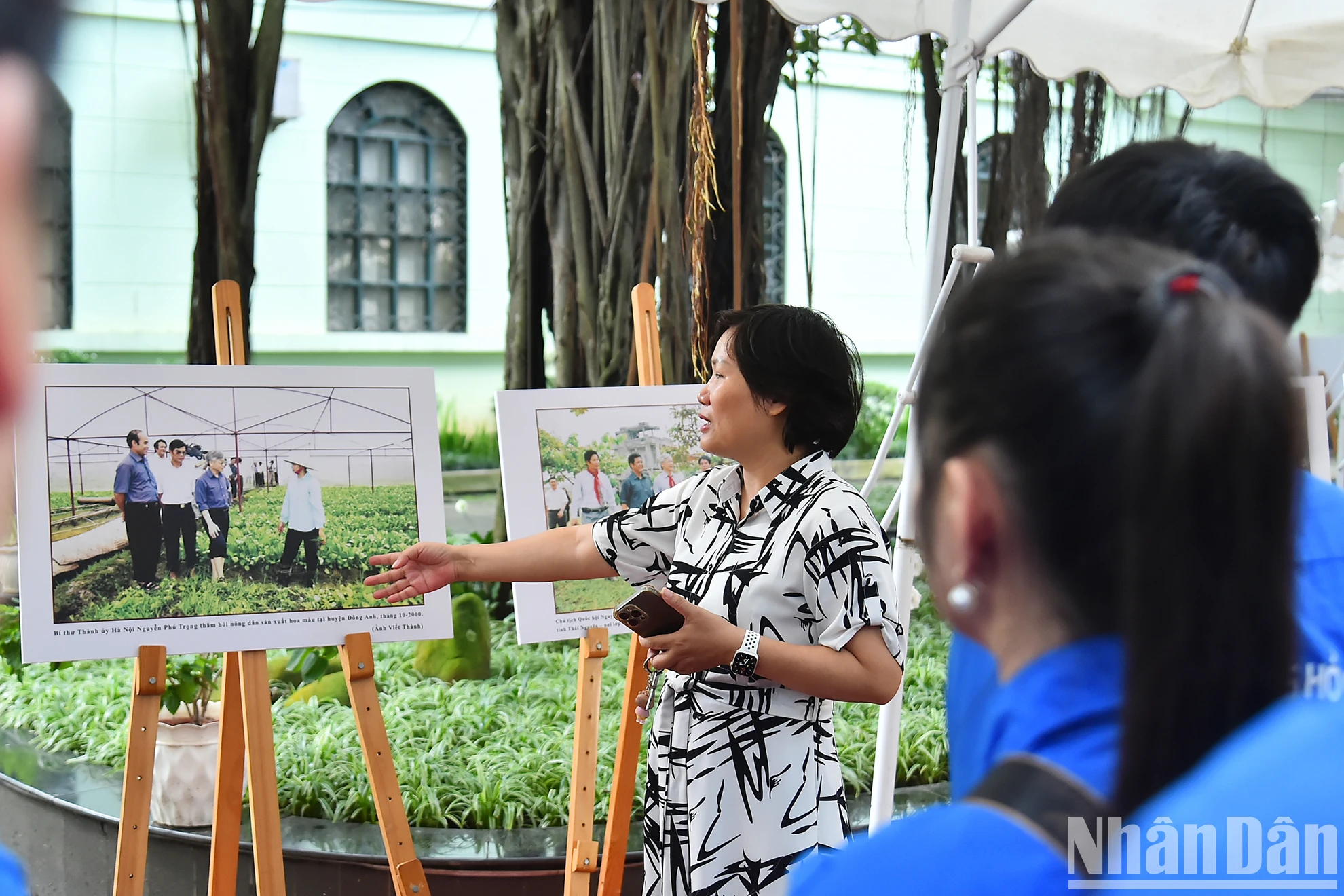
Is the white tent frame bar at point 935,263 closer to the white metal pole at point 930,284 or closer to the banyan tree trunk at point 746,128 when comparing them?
the white metal pole at point 930,284

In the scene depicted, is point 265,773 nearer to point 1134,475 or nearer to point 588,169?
point 1134,475

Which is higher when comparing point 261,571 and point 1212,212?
point 1212,212

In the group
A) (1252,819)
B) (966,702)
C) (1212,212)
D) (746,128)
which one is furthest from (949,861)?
(746,128)

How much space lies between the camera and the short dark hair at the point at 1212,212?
1.00m

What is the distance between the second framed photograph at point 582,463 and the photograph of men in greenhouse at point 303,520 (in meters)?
0.42

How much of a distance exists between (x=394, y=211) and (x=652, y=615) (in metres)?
9.26

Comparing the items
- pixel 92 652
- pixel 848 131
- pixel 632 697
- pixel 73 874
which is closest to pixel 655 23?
pixel 632 697

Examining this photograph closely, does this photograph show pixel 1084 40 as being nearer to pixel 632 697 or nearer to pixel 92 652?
pixel 632 697

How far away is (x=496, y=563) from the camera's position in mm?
2150

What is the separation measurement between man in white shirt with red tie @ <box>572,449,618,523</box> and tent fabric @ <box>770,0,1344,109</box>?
4.47 feet

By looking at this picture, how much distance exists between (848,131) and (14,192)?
37.0 ft

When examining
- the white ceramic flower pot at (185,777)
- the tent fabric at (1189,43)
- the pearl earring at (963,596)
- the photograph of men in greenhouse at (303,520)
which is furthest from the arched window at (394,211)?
the pearl earring at (963,596)

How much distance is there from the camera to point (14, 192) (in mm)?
359

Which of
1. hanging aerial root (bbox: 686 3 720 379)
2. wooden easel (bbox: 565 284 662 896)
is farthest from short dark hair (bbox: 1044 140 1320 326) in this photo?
hanging aerial root (bbox: 686 3 720 379)
